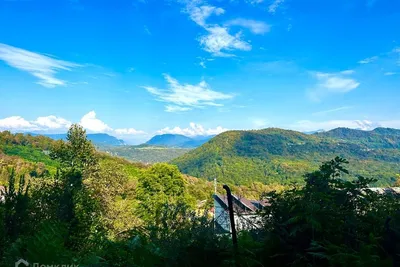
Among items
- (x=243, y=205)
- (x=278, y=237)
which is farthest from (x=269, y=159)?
(x=278, y=237)

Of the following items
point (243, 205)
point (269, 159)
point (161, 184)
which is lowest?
point (161, 184)

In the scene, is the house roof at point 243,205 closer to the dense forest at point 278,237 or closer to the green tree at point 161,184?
the dense forest at point 278,237

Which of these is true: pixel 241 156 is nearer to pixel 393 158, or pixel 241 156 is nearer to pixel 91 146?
pixel 393 158

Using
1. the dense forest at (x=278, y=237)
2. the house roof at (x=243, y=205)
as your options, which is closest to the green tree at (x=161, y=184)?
the house roof at (x=243, y=205)

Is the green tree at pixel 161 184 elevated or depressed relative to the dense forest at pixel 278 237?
depressed

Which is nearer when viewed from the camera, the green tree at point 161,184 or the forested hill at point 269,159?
Answer: the green tree at point 161,184

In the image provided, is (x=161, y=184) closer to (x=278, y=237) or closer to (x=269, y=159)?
(x=278, y=237)

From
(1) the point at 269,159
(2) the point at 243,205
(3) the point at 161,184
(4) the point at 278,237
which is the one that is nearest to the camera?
(4) the point at 278,237

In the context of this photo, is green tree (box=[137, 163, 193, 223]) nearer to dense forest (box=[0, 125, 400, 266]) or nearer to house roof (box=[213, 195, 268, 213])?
house roof (box=[213, 195, 268, 213])

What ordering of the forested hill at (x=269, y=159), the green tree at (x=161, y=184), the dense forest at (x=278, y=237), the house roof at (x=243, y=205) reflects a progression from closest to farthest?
the dense forest at (x=278, y=237) → the house roof at (x=243, y=205) → the green tree at (x=161, y=184) → the forested hill at (x=269, y=159)

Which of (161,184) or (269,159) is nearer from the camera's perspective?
(161,184)

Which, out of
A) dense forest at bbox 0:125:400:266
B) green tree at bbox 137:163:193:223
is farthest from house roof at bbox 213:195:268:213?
green tree at bbox 137:163:193:223

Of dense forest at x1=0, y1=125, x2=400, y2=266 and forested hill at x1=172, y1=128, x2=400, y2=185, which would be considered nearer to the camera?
dense forest at x1=0, y1=125, x2=400, y2=266

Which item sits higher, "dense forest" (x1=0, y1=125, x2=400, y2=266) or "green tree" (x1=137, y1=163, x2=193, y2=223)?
"dense forest" (x1=0, y1=125, x2=400, y2=266)
